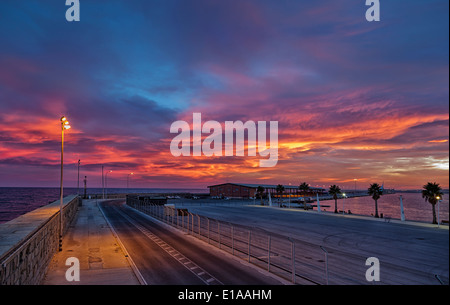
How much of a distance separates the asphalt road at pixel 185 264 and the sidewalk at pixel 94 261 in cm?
112

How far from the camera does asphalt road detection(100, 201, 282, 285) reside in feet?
61.7

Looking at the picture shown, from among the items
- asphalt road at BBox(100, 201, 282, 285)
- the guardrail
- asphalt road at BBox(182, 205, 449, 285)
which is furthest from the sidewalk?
asphalt road at BBox(182, 205, 449, 285)

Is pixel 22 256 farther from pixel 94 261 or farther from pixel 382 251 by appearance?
pixel 382 251

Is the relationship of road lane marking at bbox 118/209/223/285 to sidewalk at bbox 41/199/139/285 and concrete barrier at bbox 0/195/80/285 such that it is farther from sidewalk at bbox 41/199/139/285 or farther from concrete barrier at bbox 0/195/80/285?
concrete barrier at bbox 0/195/80/285

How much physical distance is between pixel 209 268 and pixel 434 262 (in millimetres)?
19419

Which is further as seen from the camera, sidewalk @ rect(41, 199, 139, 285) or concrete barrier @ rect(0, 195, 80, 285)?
sidewalk @ rect(41, 199, 139, 285)

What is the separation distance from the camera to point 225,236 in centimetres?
3519

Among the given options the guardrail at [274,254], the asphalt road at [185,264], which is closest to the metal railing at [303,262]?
the guardrail at [274,254]

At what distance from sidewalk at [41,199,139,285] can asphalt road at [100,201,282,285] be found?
3.67ft

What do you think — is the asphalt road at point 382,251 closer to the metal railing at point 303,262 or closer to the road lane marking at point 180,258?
the metal railing at point 303,262

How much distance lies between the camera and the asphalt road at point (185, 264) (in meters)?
18.8
